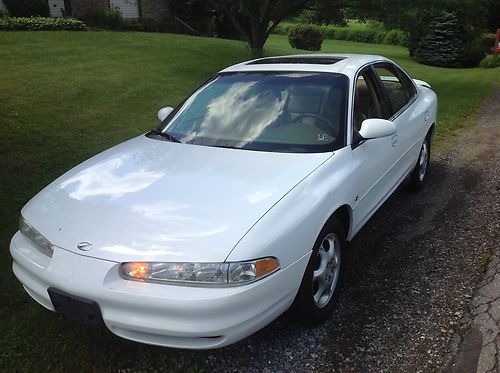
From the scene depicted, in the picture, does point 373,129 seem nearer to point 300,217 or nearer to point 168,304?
point 300,217

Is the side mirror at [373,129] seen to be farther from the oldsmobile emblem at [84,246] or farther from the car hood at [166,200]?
the oldsmobile emblem at [84,246]

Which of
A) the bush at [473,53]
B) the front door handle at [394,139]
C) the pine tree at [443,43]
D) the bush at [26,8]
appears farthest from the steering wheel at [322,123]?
the bush at [473,53]

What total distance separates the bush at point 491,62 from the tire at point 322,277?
20.8m

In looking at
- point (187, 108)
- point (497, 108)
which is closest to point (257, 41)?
point (497, 108)

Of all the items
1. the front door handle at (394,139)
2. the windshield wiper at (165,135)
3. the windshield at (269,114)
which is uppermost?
the windshield at (269,114)

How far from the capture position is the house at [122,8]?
66.4ft

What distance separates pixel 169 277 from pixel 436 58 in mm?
23714

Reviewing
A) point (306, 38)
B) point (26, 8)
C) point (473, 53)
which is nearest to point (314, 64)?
point (26, 8)

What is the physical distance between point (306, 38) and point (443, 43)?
6.38 m

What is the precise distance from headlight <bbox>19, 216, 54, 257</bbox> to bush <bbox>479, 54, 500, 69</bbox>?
21957 millimetres

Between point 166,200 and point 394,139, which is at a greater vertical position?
point 166,200

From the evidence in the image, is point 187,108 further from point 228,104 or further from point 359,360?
point 359,360

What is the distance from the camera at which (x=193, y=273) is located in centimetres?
238

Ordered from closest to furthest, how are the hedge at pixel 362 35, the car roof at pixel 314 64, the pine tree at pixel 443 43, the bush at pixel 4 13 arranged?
the car roof at pixel 314 64
the bush at pixel 4 13
the pine tree at pixel 443 43
the hedge at pixel 362 35
